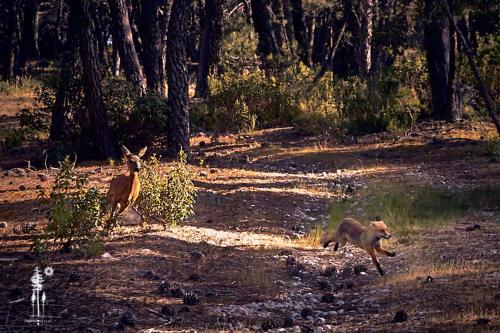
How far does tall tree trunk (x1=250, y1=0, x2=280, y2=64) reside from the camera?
92.3 feet

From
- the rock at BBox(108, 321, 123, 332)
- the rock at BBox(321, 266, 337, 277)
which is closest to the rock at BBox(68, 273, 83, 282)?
the rock at BBox(108, 321, 123, 332)

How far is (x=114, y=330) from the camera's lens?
6871mm

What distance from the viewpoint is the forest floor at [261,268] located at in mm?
7215

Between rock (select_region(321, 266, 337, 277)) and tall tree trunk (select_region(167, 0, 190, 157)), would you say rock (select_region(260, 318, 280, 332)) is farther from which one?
tall tree trunk (select_region(167, 0, 190, 157))

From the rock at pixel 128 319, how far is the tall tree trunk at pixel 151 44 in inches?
705

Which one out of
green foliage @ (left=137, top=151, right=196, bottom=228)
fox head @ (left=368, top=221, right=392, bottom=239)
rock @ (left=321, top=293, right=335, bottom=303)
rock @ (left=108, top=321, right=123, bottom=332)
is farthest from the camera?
green foliage @ (left=137, top=151, right=196, bottom=228)

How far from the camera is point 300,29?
33.6m

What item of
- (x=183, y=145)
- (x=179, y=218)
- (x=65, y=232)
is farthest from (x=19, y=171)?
(x=65, y=232)

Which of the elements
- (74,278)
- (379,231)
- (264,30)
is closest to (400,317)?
(379,231)

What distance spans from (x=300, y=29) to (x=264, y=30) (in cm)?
501

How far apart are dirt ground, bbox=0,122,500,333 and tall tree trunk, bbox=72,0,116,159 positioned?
1324mm

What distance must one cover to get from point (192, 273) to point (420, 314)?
8.66 ft

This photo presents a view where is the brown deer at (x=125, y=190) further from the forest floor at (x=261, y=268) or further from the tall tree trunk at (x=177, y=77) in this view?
the tall tree trunk at (x=177, y=77)

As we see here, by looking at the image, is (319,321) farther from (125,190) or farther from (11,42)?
(11,42)
